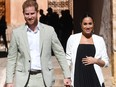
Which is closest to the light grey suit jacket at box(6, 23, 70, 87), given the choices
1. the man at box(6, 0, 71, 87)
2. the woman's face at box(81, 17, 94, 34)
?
the man at box(6, 0, 71, 87)

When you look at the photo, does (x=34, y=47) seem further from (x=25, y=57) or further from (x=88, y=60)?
(x=88, y=60)

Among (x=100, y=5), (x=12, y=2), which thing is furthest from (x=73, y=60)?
(x=12, y=2)

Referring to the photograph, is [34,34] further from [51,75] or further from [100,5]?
[100,5]

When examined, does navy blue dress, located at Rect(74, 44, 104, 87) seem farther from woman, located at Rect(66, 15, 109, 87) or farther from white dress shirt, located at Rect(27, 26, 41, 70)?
white dress shirt, located at Rect(27, 26, 41, 70)

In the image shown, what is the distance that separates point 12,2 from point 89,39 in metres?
15.1

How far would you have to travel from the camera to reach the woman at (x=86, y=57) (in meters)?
5.64

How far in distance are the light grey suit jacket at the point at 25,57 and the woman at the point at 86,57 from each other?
284 millimetres

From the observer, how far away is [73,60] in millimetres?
5699

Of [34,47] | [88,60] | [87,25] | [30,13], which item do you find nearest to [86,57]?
[88,60]

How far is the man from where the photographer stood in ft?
17.3

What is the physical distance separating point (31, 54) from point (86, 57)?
73cm

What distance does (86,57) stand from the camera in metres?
5.65

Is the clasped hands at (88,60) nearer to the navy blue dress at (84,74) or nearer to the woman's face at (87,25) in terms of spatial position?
the navy blue dress at (84,74)

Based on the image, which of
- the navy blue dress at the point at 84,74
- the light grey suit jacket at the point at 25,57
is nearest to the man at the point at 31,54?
the light grey suit jacket at the point at 25,57
